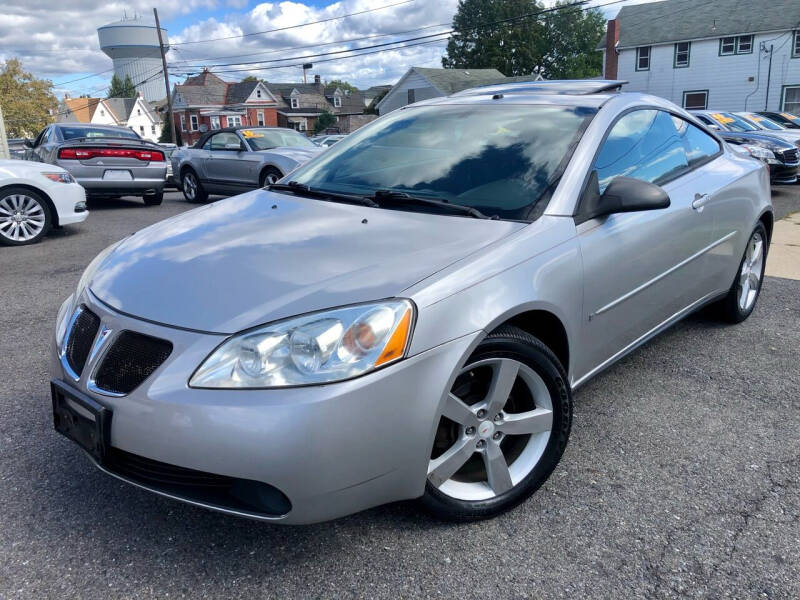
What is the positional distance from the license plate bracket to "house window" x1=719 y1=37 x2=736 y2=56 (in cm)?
3899

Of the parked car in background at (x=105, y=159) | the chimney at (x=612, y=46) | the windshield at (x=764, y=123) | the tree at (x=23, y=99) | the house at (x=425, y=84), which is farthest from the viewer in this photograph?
the tree at (x=23, y=99)

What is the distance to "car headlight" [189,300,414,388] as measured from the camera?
1951mm

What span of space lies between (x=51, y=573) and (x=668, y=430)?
2.56 meters

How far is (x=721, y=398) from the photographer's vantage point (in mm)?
3475

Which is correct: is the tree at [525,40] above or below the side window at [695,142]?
above

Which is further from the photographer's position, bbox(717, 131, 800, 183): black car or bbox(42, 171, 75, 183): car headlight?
bbox(717, 131, 800, 183): black car

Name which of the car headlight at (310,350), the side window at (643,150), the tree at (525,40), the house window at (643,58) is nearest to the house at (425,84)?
the house window at (643,58)

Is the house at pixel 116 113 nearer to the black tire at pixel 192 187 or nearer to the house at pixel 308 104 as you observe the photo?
the house at pixel 308 104

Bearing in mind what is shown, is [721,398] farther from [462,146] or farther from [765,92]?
[765,92]

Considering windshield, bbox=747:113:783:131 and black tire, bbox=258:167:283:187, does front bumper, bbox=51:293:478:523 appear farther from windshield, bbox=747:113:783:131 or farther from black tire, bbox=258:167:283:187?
windshield, bbox=747:113:783:131

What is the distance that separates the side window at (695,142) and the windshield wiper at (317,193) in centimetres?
196

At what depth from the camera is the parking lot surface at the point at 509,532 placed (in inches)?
82.7

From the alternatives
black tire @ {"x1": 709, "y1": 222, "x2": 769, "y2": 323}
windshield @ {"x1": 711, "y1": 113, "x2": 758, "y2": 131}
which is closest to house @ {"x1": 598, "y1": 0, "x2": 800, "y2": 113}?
windshield @ {"x1": 711, "y1": 113, "x2": 758, "y2": 131}

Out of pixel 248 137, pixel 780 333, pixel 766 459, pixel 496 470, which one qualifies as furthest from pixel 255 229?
pixel 248 137
